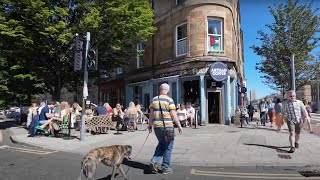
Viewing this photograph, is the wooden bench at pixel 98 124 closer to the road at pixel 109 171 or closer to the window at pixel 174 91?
the road at pixel 109 171

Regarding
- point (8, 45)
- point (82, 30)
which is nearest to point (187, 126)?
point (82, 30)

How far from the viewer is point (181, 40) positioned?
73.4 ft

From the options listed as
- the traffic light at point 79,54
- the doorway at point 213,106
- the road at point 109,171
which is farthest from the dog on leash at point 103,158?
the doorway at point 213,106

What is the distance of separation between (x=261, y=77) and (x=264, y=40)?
4.51 m

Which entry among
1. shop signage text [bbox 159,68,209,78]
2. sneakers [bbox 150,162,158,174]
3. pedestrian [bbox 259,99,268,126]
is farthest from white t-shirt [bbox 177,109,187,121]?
sneakers [bbox 150,162,158,174]

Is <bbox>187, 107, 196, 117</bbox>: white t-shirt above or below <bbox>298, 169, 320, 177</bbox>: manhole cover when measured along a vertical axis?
above

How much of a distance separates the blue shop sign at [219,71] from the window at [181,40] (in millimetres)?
2423

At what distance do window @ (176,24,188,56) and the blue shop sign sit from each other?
7.95 ft

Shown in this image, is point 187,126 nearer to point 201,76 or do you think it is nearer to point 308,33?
point 201,76

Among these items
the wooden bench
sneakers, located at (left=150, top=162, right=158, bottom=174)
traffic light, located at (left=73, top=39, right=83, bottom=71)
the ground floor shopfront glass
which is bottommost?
sneakers, located at (left=150, top=162, right=158, bottom=174)

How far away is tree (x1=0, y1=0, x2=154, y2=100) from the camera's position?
1841cm

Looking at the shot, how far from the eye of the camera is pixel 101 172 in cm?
790

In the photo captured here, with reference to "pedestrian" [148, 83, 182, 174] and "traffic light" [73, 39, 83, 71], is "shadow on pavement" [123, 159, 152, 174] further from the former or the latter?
"traffic light" [73, 39, 83, 71]

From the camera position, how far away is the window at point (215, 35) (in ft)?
70.0
